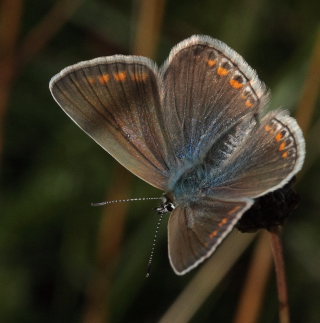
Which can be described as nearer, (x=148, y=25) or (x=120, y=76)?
(x=120, y=76)

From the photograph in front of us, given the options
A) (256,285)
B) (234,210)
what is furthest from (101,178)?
(234,210)

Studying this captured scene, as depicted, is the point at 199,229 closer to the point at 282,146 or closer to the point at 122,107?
the point at 282,146

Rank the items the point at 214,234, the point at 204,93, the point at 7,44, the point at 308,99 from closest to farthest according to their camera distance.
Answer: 1. the point at 214,234
2. the point at 204,93
3. the point at 308,99
4. the point at 7,44

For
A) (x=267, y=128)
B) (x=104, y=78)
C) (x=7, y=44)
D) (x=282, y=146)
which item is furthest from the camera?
(x=7, y=44)

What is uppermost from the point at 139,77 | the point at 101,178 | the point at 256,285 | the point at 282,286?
the point at 139,77

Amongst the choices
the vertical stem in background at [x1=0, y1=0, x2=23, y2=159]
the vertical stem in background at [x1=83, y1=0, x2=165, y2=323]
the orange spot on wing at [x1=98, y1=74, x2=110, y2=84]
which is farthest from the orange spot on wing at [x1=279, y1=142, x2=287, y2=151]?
the vertical stem in background at [x1=0, y1=0, x2=23, y2=159]

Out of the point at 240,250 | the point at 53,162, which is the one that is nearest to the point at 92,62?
the point at 240,250
